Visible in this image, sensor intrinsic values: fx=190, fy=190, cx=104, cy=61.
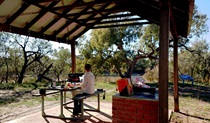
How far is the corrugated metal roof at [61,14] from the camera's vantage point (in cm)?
413

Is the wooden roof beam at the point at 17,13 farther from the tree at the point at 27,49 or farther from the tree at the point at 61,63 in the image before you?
the tree at the point at 61,63

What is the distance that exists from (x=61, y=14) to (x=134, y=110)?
10.6 feet

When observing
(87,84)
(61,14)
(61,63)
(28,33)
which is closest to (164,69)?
(87,84)

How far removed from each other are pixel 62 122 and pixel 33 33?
8.72 feet

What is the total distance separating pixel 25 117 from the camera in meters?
4.87

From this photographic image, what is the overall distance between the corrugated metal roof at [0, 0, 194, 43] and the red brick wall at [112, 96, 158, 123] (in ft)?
5.84

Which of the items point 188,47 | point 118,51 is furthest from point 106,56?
point 188,47

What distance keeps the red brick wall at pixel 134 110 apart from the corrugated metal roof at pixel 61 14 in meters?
1.78

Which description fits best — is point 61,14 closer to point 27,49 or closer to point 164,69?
point 164,69

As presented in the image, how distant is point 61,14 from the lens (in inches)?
203

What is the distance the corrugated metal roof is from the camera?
163 inches

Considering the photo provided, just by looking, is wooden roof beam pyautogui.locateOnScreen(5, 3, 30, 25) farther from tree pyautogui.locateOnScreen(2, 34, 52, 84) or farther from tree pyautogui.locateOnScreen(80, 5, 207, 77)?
tree pyautogui.locateOnScreen(2, 34, 52, 84)

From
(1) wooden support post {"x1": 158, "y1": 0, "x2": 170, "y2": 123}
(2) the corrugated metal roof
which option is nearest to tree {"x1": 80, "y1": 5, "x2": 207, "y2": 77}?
(2) the corrugated metal roof

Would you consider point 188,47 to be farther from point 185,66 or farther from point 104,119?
point 104,119
